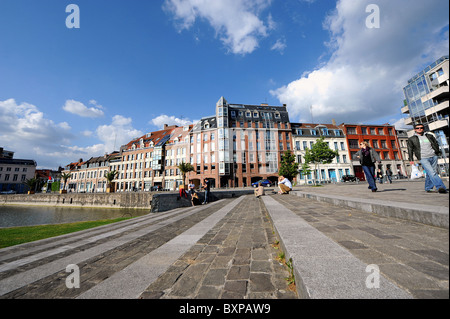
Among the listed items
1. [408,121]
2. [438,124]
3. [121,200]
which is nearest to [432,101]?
[438,124]

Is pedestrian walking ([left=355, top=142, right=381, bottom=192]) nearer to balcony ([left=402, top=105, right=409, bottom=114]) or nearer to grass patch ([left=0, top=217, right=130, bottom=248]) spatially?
grass patch ([left=0, top=217, right=130, bottom=248])

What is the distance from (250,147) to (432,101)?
2821 cm

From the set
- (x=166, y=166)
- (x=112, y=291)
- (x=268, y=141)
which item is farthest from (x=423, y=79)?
(x=166, y=166)

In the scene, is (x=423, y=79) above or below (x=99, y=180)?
above

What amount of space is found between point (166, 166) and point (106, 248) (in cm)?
4214

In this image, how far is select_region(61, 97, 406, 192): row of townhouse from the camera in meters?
37.2

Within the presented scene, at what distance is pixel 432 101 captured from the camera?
2450 cm

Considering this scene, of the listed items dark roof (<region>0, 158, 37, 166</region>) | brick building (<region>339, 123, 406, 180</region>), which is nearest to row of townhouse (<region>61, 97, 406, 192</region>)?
brick building (<region>339, 123, 406, 180</region>)

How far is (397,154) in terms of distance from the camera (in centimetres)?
3850

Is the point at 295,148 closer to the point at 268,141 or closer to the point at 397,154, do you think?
the point at 268,141

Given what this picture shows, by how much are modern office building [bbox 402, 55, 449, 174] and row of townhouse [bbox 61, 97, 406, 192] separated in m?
12.0

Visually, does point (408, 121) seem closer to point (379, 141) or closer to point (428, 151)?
point (379, 141)
